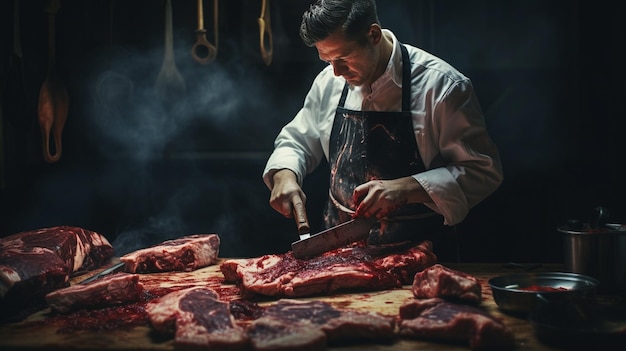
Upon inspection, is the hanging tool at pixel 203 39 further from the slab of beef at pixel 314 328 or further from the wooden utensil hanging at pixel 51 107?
the slab of beef at pixel 314 328

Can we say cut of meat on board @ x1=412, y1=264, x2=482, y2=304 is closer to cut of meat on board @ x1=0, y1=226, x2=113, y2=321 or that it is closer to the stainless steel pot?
the stainless steel pot

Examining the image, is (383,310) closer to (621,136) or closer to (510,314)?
(510,314)

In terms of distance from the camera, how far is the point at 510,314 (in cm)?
298

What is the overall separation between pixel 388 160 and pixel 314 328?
5.91 feet

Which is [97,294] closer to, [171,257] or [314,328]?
[171,257]

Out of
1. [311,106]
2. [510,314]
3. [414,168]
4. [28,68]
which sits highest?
[28,68]

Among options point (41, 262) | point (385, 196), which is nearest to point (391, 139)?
point (385, 196)

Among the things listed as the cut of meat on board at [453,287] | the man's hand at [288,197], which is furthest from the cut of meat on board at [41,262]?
the cut of meat on board at [453,287]

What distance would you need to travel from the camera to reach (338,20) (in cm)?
387

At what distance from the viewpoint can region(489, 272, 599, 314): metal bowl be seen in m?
2.86

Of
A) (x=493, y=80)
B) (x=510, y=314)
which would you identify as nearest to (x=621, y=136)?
(x=493, y=80)

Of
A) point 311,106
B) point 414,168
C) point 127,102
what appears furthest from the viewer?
point 127,102

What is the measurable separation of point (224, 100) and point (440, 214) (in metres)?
2.47

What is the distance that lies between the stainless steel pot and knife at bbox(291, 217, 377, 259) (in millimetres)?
1109
